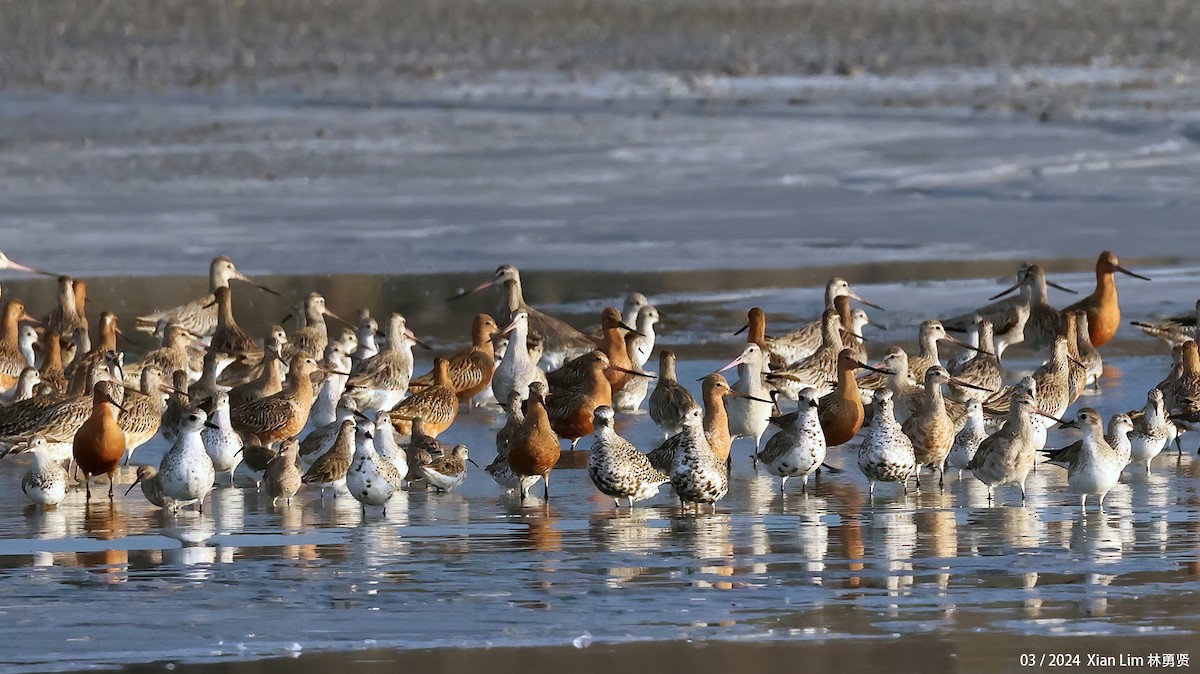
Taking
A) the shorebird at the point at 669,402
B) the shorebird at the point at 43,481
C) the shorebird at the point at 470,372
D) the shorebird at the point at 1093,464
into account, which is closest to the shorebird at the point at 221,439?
the shorebird at the point at 43,481

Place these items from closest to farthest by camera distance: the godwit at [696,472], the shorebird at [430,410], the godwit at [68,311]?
1. the godwit at [696,472]
2. the shorebird at [430,410]
3. the godwit at [68,311]

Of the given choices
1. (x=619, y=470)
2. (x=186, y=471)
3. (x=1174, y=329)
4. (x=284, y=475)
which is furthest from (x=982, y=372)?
(x=186, y=471)

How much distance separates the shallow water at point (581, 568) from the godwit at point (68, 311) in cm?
394

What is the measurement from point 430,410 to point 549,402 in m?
0.71

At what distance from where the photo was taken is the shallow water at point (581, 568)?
7.59 metres

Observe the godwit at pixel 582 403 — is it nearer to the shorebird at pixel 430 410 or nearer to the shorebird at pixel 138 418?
the shorebird at pixel 430 410

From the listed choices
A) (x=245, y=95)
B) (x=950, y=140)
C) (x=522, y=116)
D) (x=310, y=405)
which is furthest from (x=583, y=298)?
(x=245, y=95)

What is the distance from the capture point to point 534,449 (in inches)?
413

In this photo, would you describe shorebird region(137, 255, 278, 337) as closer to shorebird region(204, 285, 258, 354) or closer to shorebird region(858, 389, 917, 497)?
shorebird region(204, 285, 258, 354)

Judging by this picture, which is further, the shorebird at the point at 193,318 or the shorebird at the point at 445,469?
the shorebird at the point at 193,318

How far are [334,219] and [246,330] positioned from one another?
522 cm

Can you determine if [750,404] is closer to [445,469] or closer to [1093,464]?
[445,469]

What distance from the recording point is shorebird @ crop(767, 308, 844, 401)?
1323 centimetres

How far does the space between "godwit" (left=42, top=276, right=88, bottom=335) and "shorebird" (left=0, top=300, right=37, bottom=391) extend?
29 cm
